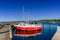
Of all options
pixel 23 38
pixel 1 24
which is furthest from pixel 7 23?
pixel 23 38

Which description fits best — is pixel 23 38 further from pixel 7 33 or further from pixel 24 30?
pixel 7 33

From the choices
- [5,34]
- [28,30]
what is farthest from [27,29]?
[5,34]

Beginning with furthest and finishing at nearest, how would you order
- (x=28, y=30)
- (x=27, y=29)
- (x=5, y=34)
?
(x=27, y=29)
(x=28, y=30)
(x=5, y=34)

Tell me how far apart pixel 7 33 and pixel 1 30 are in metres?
0.62

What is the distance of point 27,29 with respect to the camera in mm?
8906

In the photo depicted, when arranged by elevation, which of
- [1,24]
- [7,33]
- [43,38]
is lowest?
[43,38]

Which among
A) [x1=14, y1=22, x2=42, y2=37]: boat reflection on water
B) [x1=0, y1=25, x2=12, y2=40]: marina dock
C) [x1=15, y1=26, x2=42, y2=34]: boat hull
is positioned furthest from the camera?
[x1=15, y1=26, x2=42, y2=34]: boat hull

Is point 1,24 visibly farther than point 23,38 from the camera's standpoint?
No

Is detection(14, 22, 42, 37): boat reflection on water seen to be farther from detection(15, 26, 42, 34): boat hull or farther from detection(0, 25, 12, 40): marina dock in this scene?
detection(0, 25, 12, 40): marina dock

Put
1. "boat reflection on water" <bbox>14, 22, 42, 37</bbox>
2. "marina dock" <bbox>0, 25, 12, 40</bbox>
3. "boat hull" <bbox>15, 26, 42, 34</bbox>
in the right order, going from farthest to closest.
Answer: "boat hull" <bbox>15, 26, 42, 34</bbox> < "boat reflection on water" <bbox>14, 22, 42, 37</bbox> < "marina dock" <bbox>0, 25, 12, 40</bbox>

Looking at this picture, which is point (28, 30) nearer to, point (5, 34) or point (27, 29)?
point (27, 29)

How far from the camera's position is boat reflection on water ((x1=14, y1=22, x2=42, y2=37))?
314 inches

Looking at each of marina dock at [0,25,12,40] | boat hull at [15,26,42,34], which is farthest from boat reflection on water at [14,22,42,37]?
marina dock at [0,25,12,40]

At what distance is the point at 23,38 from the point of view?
7.51 meters
